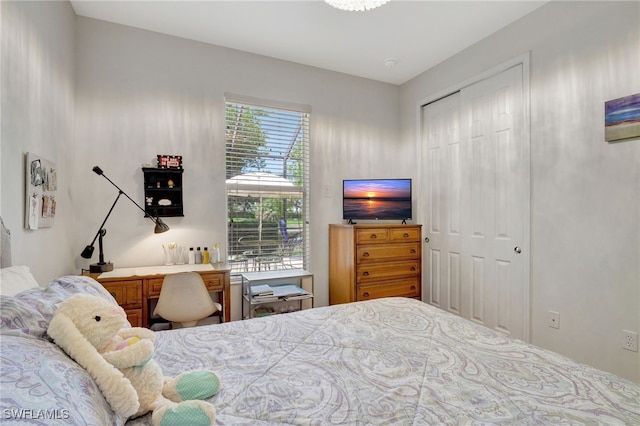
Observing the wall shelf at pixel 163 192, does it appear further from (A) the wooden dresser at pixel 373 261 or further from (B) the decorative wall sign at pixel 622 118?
(B) the decorative wall sign at pixel 622 118

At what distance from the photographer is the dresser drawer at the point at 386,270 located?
10.6 feet

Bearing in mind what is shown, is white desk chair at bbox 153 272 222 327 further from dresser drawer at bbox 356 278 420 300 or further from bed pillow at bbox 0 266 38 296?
dresser drawer at bbox 356 278 420 300

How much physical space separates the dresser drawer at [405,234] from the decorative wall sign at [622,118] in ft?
5.78

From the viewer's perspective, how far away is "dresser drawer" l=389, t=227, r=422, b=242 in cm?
338

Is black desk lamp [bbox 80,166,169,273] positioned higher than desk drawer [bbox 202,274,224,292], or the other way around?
black desk lamp [bbox 80,166,169,273]

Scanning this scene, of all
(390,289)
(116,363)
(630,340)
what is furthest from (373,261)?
(116,363)

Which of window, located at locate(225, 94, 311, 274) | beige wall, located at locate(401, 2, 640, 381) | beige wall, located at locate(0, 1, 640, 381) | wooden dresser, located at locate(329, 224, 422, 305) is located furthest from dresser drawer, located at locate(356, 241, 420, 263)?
beige wall, located at locate(401, 2, 640, 381)

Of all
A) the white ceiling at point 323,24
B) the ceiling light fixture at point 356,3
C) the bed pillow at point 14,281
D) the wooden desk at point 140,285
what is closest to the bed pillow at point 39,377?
the bed pillow at point 14,281

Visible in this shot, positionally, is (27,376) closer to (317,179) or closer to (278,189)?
(278,189)

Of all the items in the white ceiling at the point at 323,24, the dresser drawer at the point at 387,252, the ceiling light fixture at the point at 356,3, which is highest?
the white ceiling at the point at 323,24

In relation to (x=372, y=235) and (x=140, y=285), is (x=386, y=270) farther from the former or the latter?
(x=140, y=285)

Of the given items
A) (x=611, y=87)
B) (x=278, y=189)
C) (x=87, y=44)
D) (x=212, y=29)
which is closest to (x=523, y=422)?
(x=611, y=87)

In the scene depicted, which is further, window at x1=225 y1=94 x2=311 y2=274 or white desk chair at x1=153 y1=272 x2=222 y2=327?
window at x1=225 y1=94 x2=311 y2=274

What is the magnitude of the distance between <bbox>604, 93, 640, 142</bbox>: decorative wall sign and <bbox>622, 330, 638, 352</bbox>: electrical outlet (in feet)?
4.10
